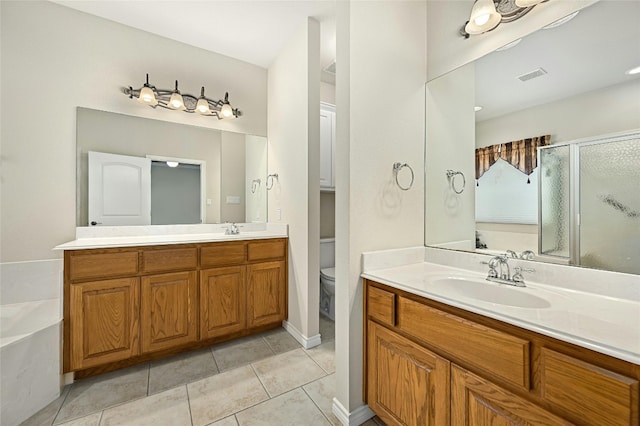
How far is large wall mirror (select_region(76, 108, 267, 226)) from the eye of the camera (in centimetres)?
210

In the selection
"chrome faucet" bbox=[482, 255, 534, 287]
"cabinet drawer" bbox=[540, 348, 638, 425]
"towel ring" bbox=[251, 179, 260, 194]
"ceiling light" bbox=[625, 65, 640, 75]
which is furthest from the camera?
"towel ring" bbox=[251, 179, 260, 194]

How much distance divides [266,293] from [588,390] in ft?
6.98

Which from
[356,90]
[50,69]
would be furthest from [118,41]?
[356,90]

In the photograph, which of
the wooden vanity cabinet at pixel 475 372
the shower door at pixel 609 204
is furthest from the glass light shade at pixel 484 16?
the wooden vanity cabinet at pixel 475 372

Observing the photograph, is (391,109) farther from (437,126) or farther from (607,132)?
(607,132)

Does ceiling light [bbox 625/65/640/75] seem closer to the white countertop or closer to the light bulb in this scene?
the white countertop

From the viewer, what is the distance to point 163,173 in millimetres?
2395

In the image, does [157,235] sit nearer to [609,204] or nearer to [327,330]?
[327,330]

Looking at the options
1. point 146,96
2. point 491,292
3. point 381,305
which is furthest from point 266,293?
point 146,96

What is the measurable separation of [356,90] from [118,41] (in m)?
2.26

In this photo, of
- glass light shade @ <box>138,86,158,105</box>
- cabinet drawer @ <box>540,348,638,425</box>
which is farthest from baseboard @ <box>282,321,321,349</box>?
glass light shade @ <box>138,86,158,105</box>

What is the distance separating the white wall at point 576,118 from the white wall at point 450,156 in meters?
0.15

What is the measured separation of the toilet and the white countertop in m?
0.70

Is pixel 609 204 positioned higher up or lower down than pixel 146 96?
lower down
